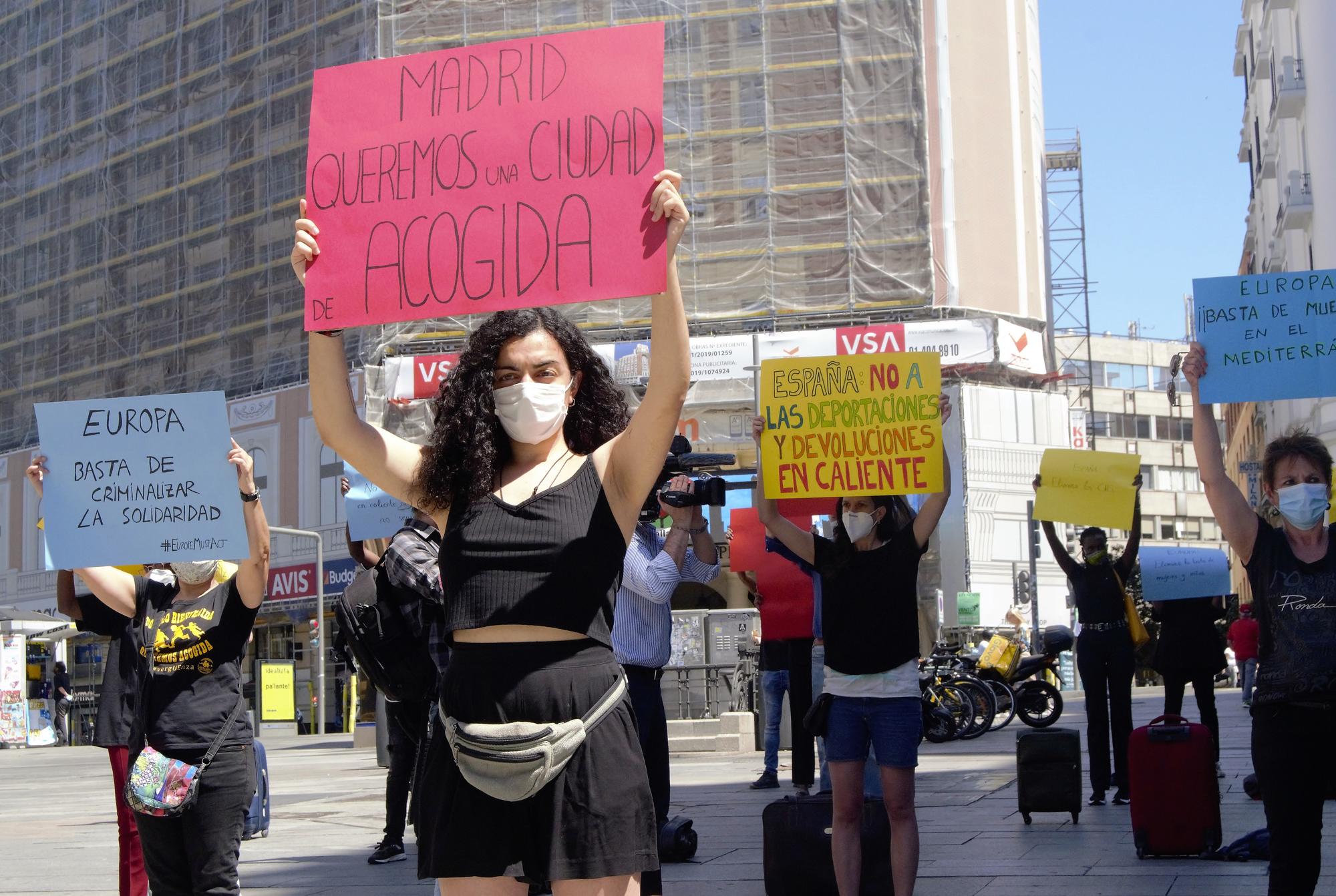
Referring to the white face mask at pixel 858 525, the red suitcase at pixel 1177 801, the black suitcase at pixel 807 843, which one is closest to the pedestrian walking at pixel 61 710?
the red suitcase at pixel 1177 801

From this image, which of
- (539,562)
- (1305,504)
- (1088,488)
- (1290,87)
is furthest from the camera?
(1290,87)

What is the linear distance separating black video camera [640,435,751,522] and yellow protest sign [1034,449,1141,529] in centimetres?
363

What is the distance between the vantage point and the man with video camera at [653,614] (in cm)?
663

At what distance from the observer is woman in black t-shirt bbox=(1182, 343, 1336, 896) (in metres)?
4.96

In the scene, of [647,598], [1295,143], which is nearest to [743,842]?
[647,598]

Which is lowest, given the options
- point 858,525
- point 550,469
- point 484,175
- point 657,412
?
point 858,525

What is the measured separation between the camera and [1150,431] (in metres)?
85.6

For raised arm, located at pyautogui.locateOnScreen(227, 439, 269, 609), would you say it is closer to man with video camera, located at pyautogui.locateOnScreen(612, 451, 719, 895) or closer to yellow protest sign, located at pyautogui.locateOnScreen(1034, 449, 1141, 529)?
man with video camera, located at pyautogui.locateOnScreen(612, 451, 719, 895)

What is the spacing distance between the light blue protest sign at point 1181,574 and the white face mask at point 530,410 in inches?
300

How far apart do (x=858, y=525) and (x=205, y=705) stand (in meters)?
2.65

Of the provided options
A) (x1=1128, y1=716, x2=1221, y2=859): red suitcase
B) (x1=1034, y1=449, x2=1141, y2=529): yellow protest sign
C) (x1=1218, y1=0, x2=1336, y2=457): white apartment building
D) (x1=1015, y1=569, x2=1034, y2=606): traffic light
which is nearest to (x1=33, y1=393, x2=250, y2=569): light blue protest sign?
(x1=1128, y1=716, x2=1221, y2=859): red suitcase

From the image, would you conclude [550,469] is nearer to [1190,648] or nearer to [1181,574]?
[1181,574]

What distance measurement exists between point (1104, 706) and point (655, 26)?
741 cm

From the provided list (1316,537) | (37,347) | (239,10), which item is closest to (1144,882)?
(1316,537)
